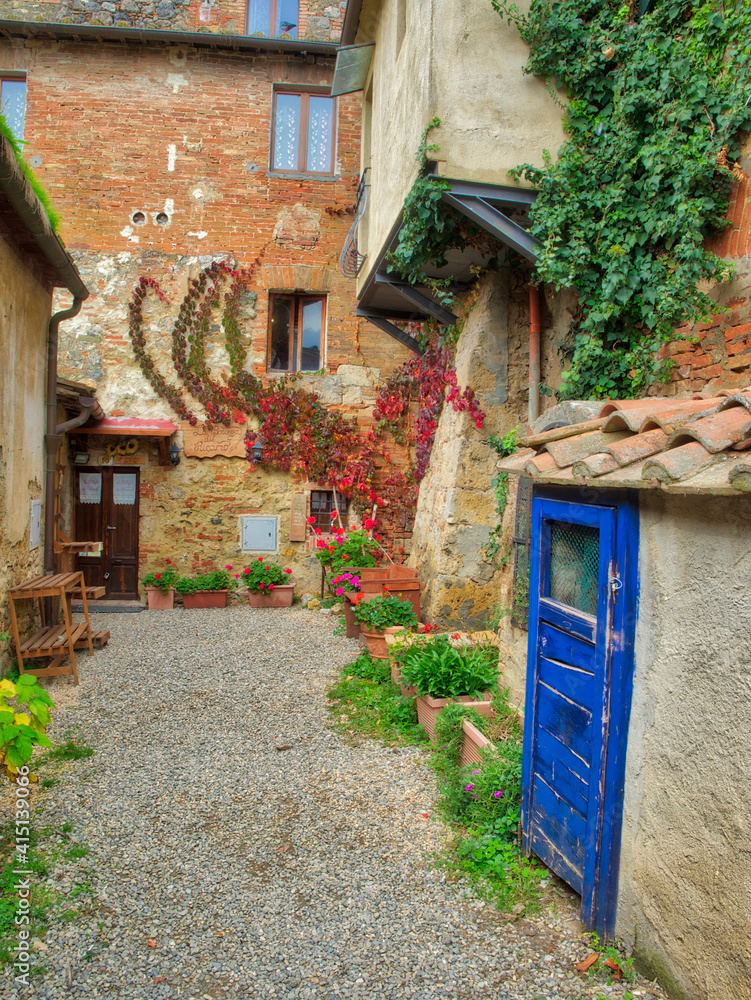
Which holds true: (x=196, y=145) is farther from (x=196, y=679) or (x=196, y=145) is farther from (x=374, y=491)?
(x=196, y=679)

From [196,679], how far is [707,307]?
530 cm

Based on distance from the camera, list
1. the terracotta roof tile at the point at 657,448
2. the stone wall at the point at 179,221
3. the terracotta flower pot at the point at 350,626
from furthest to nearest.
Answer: the stone wall at the point at 179,221 → the terracotta flower pot at the point at 350,626 → the terracotta roof tile at the point at 657,448

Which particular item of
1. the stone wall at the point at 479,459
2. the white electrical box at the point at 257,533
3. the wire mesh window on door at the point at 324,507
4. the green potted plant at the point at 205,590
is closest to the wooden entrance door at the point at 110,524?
the green potted plant at the point at 205,590

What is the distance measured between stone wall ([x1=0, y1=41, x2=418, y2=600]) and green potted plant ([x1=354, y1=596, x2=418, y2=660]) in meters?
3.78

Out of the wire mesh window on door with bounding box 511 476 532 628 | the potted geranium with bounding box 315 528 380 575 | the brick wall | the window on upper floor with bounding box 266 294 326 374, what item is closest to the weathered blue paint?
the brick wall

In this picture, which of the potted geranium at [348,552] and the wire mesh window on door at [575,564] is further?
the potted geranium at [348,552]

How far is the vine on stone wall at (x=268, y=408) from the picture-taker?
9.72m

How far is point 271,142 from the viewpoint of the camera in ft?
33.0

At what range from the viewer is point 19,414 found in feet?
19.8

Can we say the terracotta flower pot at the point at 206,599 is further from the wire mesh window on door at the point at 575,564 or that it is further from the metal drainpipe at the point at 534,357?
the wire mesh window on door at the point at 575,564

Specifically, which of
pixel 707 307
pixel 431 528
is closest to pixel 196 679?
pixel 431 528

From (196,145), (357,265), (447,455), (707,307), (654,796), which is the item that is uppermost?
(196,145)

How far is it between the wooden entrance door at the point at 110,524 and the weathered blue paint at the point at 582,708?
7956 mm

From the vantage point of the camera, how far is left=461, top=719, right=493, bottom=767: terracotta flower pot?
384cm
